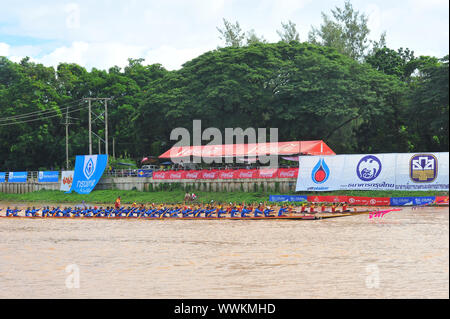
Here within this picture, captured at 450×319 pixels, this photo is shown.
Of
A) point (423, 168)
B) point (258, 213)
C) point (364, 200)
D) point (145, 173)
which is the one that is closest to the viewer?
point (258, 213)

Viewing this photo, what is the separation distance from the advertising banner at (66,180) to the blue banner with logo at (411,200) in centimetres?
3441

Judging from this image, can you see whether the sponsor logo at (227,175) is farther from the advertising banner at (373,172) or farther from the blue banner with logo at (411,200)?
the blue banner with logo at (411,200)

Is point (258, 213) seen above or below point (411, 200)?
below

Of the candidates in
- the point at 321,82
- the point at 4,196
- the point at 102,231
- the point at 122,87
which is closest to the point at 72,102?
the point at 122,87

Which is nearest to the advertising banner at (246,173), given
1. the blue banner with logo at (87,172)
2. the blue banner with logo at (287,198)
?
the blue banner with logo at (287,198)

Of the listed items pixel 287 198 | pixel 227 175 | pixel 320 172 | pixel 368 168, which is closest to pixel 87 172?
pixel 227 175

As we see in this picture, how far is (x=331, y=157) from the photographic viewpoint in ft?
124

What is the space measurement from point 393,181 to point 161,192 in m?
20.8

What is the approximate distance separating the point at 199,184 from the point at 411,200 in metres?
18.7

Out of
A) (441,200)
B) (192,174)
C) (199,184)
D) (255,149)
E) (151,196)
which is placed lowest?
(151,196)

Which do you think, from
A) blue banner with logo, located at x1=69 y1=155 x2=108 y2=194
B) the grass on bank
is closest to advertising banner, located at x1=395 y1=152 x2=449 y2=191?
the grass on bank

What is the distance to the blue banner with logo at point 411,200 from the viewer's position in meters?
31.8

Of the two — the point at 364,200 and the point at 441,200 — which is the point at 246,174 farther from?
the point at 441,200

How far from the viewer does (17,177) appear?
204 feet
